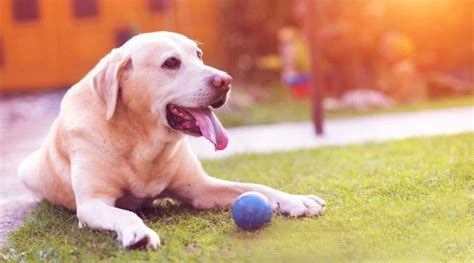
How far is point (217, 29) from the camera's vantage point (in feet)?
46.4

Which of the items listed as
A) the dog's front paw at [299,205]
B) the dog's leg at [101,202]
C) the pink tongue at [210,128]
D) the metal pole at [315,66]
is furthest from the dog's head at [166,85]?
the metal pole at [315,66]

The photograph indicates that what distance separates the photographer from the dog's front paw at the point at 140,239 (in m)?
2.98

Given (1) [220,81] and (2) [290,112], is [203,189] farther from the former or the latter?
(2) [290,112]

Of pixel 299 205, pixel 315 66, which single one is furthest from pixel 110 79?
pixel 315 66

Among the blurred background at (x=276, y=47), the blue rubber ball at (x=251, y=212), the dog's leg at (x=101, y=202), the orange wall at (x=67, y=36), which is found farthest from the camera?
the orange wall at (x=67, y=36)

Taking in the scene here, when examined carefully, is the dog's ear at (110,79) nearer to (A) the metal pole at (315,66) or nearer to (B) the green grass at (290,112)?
(A) the metal pole at (315,66)

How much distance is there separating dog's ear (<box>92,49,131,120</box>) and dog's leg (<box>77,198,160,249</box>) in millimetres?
428

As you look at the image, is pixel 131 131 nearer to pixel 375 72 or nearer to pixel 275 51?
pixel 375 72

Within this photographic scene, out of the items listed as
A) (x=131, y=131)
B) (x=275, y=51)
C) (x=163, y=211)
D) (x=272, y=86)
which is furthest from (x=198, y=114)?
(x=275, y=51)

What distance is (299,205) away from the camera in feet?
11.4

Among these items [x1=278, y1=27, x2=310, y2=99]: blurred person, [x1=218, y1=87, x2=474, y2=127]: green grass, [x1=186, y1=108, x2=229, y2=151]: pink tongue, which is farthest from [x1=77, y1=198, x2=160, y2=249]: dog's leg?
[x1=278, y1=27, x2=310, y2=99]: blurred person

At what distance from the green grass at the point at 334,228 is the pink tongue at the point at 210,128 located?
1.17ft

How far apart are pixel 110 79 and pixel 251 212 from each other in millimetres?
955

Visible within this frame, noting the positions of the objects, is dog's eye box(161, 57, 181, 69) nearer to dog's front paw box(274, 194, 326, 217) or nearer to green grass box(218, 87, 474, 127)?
dog's front paw box(274, 194, 326, 217)
